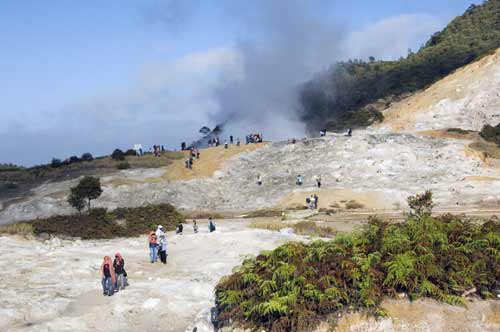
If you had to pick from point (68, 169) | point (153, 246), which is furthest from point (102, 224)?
point (68, 169)

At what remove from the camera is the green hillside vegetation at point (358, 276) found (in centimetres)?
1205

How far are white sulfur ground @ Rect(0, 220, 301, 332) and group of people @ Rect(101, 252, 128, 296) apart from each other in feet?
0.93

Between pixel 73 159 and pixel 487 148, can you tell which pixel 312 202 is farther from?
pixel 73 159

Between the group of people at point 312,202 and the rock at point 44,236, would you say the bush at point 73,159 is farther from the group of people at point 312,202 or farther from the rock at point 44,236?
the rock at point 44,236

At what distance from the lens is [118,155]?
6675cm

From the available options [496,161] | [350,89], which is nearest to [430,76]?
[350,89]

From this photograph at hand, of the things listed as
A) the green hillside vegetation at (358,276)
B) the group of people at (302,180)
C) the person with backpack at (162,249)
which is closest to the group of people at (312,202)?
the group of people at (302,180)

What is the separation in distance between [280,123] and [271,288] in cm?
10307

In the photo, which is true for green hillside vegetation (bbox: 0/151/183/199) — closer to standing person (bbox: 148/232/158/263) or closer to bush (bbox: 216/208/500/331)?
standing person (bbox: 148/232/158/263)

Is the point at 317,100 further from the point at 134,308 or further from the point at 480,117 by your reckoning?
the point at 134,308

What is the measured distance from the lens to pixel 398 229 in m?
14.4

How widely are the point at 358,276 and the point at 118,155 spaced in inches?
2240

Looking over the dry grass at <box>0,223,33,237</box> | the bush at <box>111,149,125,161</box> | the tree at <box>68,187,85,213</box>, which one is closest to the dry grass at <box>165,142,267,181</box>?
the bush at <box>111,149,125,161</box>

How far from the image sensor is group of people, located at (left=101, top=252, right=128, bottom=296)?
19.6m
